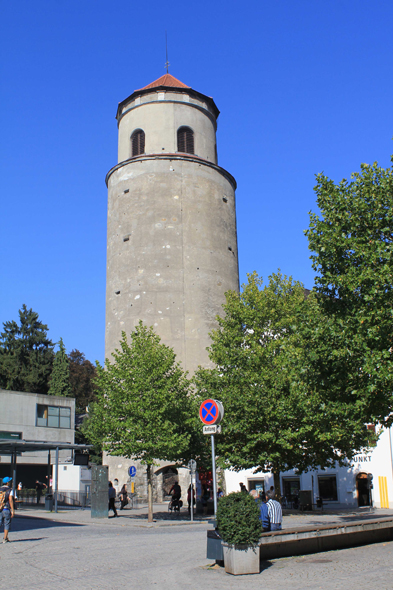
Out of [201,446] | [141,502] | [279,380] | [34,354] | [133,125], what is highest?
[133,125]

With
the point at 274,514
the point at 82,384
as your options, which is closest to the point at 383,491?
the point at 274,514

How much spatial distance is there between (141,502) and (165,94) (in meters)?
27.1

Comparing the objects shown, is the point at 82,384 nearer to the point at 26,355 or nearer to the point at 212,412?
the point at 26,355

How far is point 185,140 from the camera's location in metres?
40.2

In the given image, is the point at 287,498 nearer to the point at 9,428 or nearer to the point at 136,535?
the point at 136,535

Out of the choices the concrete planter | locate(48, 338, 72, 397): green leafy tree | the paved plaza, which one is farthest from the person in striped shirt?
locate(48, 338, 72, 397): green leafy tree

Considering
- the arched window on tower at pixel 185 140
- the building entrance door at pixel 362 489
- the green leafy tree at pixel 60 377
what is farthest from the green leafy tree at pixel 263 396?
the green leafy tree at pixel 60 377

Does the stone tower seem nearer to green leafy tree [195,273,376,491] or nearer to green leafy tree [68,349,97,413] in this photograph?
green leafy tree [195,273,376,491]

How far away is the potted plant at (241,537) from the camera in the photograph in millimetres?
9289

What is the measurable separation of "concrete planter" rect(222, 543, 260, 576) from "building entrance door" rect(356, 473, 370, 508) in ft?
A: 79.8

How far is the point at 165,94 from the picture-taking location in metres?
40.0

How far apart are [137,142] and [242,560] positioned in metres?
34.8

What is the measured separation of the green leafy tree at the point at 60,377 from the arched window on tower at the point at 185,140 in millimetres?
30623

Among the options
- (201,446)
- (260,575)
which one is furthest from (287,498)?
(260,575)
